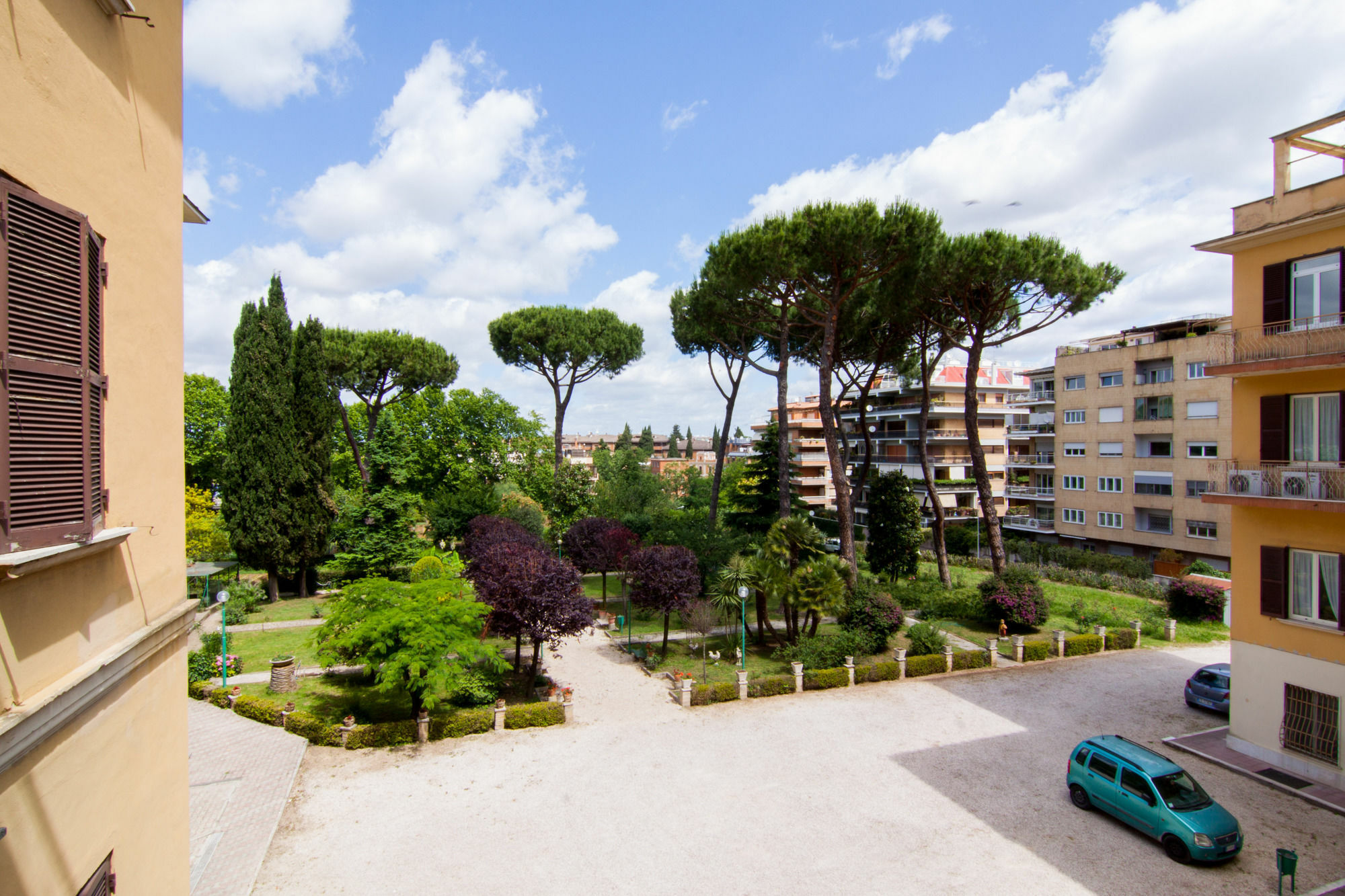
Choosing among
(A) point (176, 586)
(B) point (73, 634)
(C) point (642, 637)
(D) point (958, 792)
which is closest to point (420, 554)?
(C) point (642, 637)

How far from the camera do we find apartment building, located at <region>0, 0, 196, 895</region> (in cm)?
322

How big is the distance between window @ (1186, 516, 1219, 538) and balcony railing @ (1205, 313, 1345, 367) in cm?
2328

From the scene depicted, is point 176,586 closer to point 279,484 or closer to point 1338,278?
point 1338,278

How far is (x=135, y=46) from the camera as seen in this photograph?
441cm

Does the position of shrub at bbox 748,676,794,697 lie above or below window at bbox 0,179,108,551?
below

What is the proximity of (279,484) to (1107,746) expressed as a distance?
100ft

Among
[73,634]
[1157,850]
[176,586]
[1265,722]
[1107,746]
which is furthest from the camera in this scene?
[1265,722]

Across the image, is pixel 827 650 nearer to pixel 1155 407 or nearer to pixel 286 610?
pixel 286 610

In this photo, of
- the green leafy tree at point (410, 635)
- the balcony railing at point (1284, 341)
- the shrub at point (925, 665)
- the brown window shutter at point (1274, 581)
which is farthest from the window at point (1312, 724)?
the green leafy tree at point (410, 635)

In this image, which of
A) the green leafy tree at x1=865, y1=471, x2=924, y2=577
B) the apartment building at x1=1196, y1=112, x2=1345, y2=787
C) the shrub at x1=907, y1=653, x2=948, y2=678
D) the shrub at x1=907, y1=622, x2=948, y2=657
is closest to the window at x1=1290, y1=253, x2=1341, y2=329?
the apartment building at x1=1196, y1=112, x2=1345, y2=787

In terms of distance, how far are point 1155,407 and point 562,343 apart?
34.3 m

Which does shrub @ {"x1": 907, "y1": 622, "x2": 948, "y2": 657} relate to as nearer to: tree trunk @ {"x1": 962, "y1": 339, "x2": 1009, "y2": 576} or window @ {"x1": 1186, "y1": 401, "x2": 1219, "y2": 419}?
tree trunk @ {"x1": 962, "y1": 339, "x2": 1009, "y2": 576}

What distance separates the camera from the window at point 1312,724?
1334 centimetres

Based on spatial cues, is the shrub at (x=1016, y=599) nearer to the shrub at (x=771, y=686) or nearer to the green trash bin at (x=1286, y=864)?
the shrub at (x=771, y=686)
